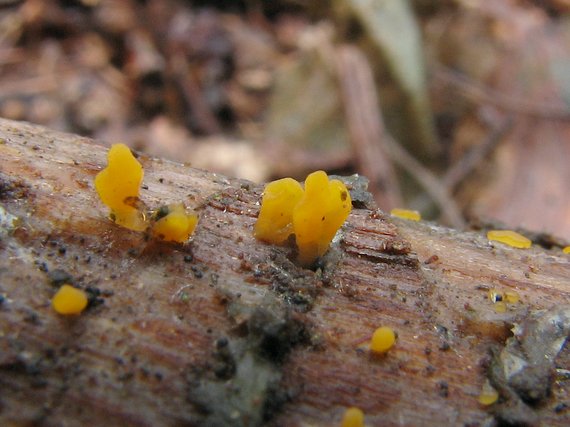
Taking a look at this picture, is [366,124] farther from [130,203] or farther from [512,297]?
[130,203]

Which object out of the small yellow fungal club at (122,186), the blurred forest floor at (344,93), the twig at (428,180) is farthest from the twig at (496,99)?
the small yellow fungal club at (122,186)

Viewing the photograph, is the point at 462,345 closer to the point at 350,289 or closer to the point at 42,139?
the point at 350,289

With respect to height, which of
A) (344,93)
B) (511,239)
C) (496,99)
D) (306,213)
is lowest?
(306,213)

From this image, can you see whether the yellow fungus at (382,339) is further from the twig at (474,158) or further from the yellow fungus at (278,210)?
the twig at (474,158)

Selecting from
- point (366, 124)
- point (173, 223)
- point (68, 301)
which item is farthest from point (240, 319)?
point (366, 124)

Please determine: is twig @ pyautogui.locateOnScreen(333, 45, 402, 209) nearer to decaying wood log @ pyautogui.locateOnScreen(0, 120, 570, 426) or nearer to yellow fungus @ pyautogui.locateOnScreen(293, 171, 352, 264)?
decaying wood log @ pyautogui.locateOnScreen(0, 120, 570, 426)
